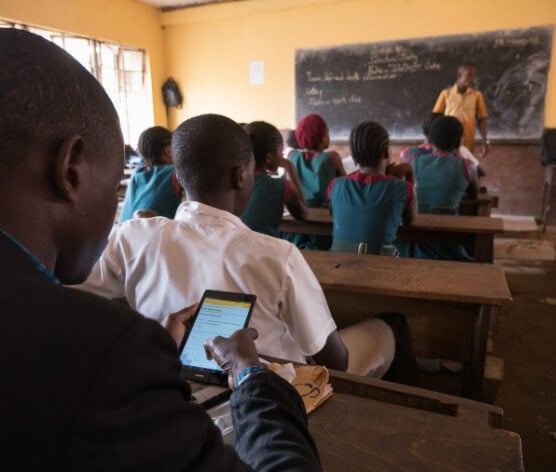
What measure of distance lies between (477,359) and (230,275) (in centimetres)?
104

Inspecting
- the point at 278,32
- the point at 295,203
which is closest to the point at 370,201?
the point at 295,203

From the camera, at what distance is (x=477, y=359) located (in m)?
1.62

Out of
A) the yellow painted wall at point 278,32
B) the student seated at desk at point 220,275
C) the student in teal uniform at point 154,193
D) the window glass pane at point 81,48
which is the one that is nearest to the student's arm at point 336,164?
the student in teal uniform at point 154,193

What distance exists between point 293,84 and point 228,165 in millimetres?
5859

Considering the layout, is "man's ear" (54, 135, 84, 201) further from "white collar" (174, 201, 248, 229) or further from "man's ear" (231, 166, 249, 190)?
"man's ear" (231, 166, 249, 190)

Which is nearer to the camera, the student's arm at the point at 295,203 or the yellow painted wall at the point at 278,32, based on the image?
the student's arm at the point at 295,203

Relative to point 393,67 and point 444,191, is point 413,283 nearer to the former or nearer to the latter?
point 444,191

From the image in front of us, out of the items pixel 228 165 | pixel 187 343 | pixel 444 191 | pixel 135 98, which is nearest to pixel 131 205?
pixel 228 165

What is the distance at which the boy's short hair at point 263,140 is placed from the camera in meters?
2.40

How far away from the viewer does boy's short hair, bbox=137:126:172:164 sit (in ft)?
9.07

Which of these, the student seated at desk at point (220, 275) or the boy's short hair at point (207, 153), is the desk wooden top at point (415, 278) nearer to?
the student seated at desk at point (220, 275)

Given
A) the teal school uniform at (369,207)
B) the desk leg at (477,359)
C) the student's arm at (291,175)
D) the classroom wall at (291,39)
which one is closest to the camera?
the desk leg at (477,359)

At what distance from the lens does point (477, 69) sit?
577 cm

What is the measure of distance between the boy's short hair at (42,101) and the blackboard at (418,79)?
6130 mm
